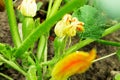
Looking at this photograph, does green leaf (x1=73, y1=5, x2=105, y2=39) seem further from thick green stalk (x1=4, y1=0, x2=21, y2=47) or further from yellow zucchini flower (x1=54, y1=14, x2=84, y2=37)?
thick green stalk (x1=4, y1=0, x2=21, y2=47)

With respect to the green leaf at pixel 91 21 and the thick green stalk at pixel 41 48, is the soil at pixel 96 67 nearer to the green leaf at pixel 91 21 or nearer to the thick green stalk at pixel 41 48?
the thick green stalk at pixel 41 48

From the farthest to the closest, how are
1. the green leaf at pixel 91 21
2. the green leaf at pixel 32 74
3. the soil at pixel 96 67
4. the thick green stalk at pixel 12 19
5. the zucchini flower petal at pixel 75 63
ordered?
the soil at pixel 96 67
the thick green stalk at pixel 12 19
the green leaf at pixel 91 21
the green leaf at pixel 32 74
the zucchini flower petal at pixel 75 63

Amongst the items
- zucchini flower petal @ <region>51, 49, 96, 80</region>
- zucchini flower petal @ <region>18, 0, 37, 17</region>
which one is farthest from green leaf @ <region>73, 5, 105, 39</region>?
zucchini flower petal @ <region>51, 49, 96, 80</region>

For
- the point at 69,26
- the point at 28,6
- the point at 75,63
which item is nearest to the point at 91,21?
the point at 69,26

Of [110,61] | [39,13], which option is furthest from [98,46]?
[39,13]

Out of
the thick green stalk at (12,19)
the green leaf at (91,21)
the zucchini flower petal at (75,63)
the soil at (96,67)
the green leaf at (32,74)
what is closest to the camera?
the zucchini flower petal at (75,63)

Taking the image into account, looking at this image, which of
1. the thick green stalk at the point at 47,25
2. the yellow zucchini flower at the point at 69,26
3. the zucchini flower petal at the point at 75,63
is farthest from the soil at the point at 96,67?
the zucchini flower petal at the point at 75,63

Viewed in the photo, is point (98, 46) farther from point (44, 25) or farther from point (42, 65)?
point (44, 25)
